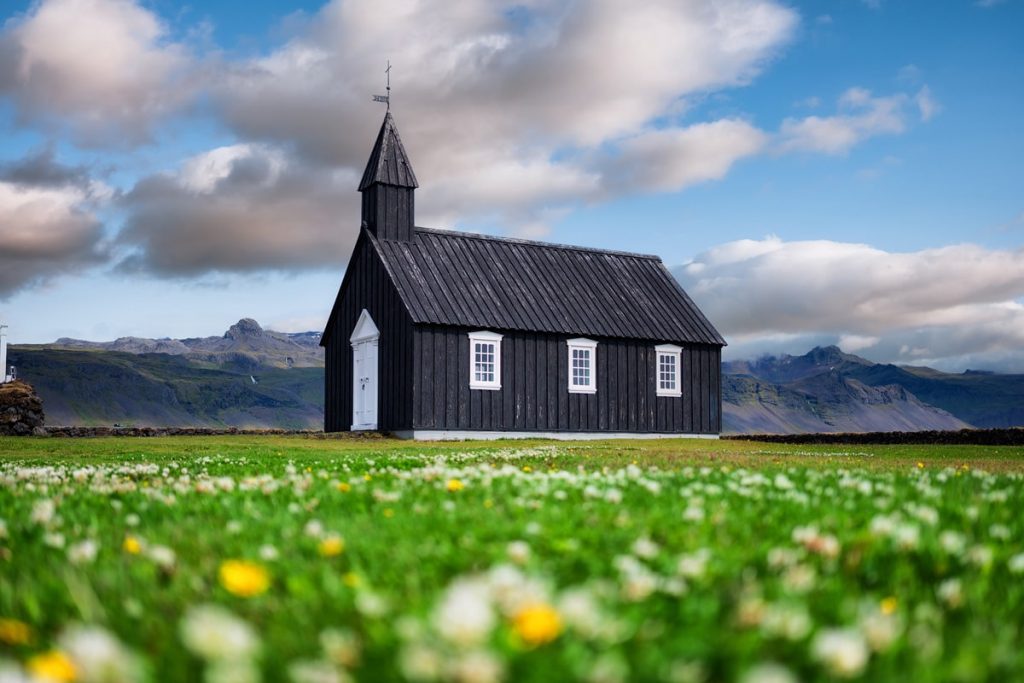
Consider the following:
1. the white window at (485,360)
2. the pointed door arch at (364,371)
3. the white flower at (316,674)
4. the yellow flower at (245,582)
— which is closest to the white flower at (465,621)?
the white flower at (316,674)

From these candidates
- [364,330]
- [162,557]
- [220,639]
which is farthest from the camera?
[364,330]

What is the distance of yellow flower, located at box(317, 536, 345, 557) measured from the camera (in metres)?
5.29

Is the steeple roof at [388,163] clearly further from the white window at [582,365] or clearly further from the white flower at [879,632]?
the white flower at [879,632]

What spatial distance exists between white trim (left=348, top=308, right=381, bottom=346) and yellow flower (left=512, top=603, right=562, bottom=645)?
36931 mm

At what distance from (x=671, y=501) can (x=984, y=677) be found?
13.7ft

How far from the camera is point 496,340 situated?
38.8 meters

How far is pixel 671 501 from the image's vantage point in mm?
7504

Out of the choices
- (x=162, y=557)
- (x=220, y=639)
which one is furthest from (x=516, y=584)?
(x=162, y=557)

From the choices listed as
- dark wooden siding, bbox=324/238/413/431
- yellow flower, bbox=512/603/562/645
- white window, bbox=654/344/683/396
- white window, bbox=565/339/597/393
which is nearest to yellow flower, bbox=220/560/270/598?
yellow flower, bbox=512/603/562/645

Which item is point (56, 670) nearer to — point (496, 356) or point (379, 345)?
point (496, 356)

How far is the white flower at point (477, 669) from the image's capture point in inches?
111

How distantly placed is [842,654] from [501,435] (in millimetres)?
35520

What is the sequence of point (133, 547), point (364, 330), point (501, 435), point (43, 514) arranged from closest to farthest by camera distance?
point (133, 547), point (43, 514), point (501, 435), point (364, 330)

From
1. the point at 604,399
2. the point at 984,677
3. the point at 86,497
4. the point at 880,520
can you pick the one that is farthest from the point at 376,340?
the point at 984,677
